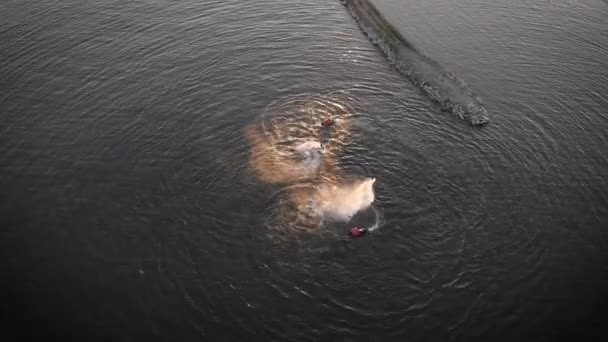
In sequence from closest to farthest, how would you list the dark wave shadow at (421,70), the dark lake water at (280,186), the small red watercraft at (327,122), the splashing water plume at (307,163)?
the dark lake water at (280,186), the splashing water plume at (307,163), the small red watercraft at (327,122), the dark wave shadow at (421,70)

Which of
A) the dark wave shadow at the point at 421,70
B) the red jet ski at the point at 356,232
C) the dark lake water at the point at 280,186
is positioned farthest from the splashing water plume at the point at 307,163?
the dark wave shadow at the point at 421,70

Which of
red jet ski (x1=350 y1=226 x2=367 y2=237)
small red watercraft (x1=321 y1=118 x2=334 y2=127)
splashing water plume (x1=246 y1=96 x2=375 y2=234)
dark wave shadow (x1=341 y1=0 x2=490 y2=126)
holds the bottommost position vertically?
red jet ski (x1=350 y1=226 x2=367 y2=237)

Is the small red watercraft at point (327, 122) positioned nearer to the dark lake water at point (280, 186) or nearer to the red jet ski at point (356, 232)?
the dark lake water at point (280, 186)

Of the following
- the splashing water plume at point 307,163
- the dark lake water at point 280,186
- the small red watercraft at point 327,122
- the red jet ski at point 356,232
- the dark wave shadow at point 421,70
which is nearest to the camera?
the dark lake water at point 280,186

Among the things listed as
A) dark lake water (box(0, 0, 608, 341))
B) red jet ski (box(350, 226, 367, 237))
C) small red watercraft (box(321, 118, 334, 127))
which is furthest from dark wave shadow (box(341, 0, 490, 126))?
red jet ski (box(350, 226, 367, 237))

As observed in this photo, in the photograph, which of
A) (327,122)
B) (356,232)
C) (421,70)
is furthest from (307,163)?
(421,70)

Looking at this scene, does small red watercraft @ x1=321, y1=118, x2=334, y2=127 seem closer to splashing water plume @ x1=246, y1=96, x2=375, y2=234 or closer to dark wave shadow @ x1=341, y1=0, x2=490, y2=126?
splashing water plume @ x1=246, y1=96, x2=375, y2=234
